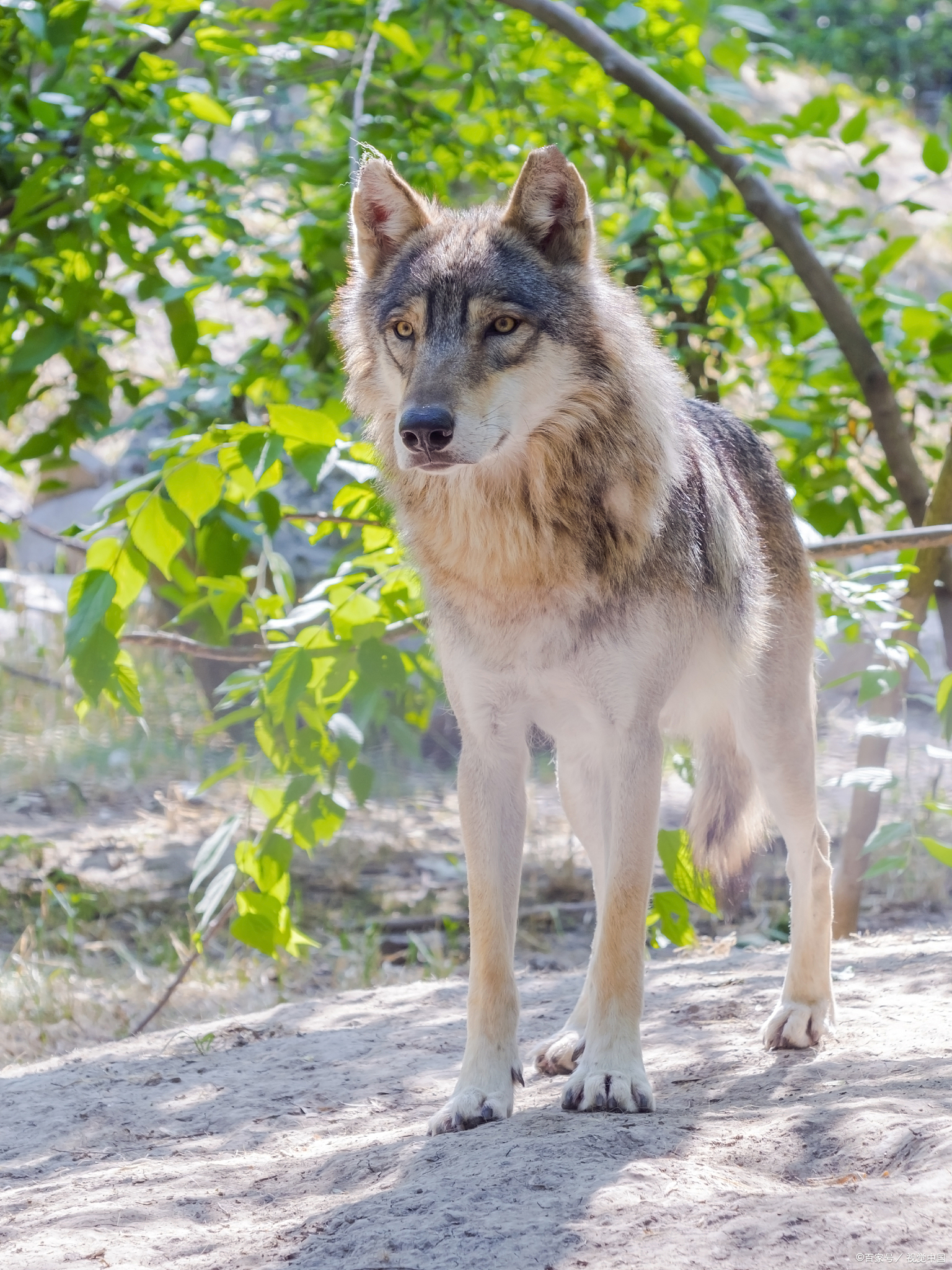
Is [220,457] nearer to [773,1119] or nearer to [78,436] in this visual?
[78,436]

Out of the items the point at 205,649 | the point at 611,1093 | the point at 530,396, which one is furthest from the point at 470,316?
the point at 205,649

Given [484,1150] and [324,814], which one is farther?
[324,814]

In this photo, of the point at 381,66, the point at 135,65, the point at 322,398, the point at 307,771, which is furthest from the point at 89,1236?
the point at 381,66

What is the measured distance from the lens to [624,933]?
2.85 meters

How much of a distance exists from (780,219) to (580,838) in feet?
9.81

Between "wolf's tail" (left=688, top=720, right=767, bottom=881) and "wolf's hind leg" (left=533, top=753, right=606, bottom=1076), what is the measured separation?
1.50 ft

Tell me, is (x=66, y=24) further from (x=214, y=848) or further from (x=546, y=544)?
(x=214, y=848)

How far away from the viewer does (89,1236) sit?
2.28 m

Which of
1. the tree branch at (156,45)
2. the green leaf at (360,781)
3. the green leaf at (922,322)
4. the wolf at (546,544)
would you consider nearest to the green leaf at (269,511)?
the wolf at (546,544)

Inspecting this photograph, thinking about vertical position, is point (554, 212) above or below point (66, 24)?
below

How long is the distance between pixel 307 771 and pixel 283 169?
2.77 m

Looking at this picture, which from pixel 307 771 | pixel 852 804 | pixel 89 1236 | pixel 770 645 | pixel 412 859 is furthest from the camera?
pixel 412 859

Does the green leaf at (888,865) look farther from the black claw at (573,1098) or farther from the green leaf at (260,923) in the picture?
the green leaf at (260,923)

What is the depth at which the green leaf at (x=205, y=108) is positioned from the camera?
464 centimetres
